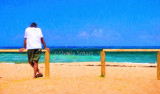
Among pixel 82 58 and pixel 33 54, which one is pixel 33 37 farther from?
pixel 82 58

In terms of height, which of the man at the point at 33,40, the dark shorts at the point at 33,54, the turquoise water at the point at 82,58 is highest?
the man at the point at 33,40

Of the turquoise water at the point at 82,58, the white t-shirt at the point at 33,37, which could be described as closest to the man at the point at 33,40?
the white t-shirt at the point at 33,37

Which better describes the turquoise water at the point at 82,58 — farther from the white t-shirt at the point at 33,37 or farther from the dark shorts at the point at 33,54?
the white t-shirt at the point at 33,37

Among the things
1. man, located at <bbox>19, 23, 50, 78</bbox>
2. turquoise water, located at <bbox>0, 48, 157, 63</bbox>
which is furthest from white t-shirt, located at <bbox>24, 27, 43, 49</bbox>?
turquoise water, located at <bbox>0, 48, 157, 63</bbox>

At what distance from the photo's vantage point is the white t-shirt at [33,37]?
20.7 feet

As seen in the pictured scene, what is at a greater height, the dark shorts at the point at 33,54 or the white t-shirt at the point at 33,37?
the white t-shirt at the point at 33,37

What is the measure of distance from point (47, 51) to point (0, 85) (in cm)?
179

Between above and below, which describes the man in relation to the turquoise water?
above

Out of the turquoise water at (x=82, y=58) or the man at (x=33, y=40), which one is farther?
the turquoise water at (x=82, y=58)

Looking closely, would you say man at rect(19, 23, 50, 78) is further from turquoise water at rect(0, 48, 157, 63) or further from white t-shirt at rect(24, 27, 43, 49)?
turquoise water at rect(0, 48, 157, 63)

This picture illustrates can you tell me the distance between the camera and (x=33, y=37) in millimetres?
6293

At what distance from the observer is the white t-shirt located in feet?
20.7

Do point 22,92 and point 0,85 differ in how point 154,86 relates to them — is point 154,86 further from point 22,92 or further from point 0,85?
point 0,85

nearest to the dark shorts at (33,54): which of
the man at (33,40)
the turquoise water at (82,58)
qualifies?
the man at (33,40)
